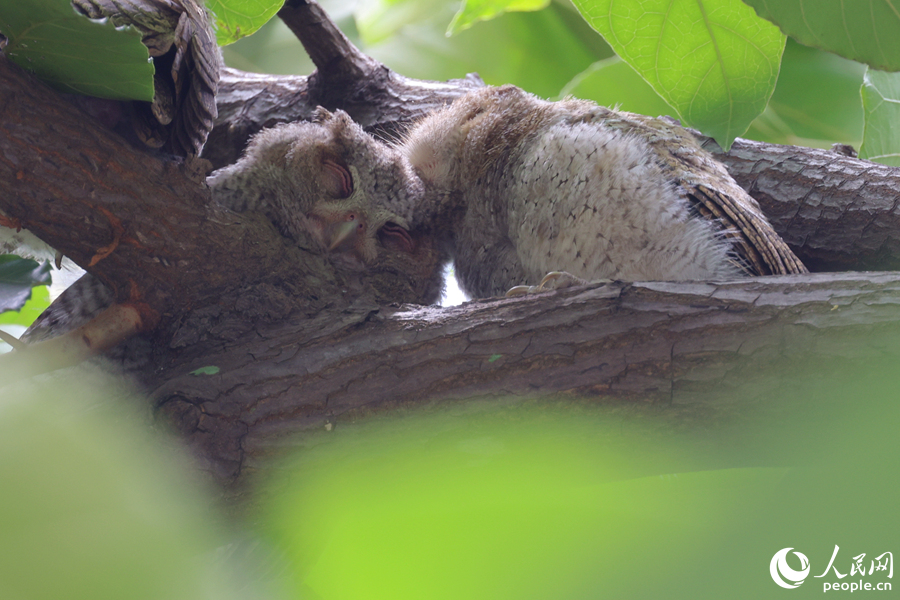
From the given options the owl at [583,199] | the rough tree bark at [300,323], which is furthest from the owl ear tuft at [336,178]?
the rough tree bark at [300,323]

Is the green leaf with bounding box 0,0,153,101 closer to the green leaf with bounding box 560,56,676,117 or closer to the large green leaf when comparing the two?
the green leaf with bounding box 560,56,676,117

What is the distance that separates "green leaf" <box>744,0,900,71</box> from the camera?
79cm

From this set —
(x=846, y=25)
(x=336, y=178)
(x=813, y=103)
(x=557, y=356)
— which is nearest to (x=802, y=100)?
(x=813, y=103)

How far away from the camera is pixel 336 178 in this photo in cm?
136

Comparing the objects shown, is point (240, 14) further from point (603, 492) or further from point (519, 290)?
point (603, 492)

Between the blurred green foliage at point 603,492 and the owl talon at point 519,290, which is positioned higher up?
the owl talon at point 519,290

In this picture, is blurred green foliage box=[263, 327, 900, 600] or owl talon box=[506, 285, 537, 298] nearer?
blurred green foliage box=[263, 327, 900, 600]

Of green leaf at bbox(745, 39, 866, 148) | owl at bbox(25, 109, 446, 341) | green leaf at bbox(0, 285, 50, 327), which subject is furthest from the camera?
green leaf at bbox(745, 39, 866, 148)

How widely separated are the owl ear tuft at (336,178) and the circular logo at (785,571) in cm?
111

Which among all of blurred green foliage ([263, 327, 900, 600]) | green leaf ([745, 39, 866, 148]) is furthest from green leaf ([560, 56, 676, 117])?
blurred green foliage ([263, 327, 900, 600])

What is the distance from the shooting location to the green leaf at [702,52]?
1059 mm

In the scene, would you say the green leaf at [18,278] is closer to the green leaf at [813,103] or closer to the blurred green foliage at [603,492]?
the blurred green foliage at [603,492]

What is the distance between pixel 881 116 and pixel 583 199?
0.90 meters

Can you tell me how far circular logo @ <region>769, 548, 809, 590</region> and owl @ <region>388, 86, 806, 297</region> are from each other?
61 cm
